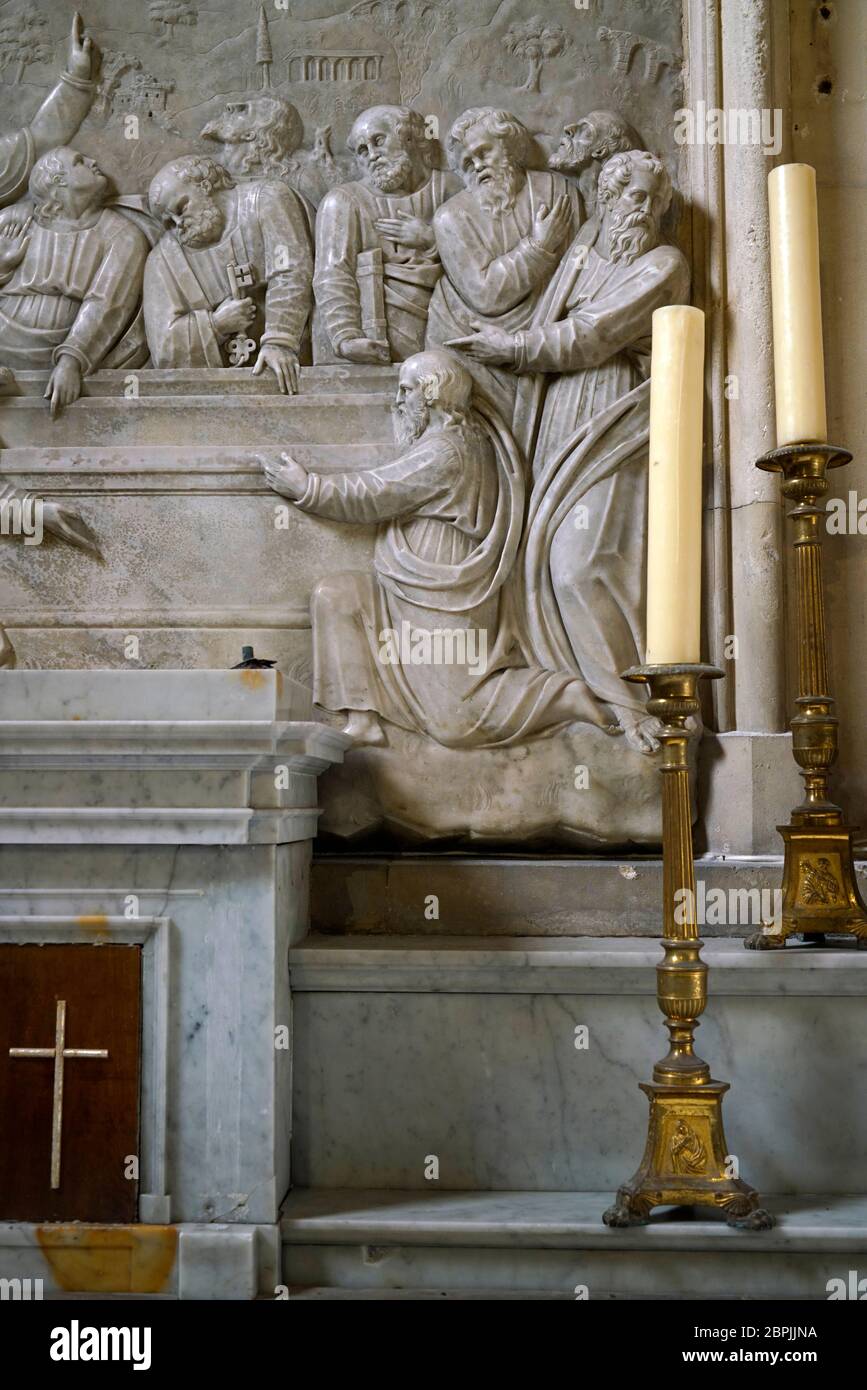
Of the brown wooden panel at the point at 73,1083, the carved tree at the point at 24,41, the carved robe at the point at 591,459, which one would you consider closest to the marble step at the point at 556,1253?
the brown wooden panel at the point at 73,1083

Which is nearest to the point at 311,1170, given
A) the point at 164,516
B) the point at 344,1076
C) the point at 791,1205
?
the point at 344,1076

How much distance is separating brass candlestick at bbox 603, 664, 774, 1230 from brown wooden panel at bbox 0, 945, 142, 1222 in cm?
113

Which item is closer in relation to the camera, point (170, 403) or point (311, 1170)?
point (311, 1170)

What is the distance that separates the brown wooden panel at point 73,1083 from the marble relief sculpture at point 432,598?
1125 mm

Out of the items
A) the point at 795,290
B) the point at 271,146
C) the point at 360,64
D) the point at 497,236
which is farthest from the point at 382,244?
the point at 795,290

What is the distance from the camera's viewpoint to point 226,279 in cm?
396

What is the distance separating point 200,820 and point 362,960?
570 mm

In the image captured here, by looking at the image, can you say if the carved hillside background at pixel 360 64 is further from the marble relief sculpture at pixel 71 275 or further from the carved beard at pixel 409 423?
the carved beard at pixel 409 423

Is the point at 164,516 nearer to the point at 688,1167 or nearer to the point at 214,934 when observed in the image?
the point at 214,934

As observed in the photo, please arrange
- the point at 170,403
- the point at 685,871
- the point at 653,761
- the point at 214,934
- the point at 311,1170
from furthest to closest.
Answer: the point at 170,403 → the point at 653,761 → the point at 311,1170 → the point at 214,934 → the point at 685,871

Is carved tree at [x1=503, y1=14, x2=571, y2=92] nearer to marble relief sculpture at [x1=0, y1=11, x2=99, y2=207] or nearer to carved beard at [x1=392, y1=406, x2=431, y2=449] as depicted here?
carved beard at [x1=392, y1=406, x2=431, y2=449]

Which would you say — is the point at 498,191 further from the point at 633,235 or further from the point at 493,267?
the point at 633,235

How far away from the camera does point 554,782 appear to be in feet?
11.9

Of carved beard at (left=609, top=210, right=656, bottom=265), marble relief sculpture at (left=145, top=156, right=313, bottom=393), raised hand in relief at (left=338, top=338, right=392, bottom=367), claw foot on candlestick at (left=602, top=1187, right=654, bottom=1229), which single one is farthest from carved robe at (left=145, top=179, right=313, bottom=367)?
claw foot on candlestick at (left=602, top=1187, right=654, bottom=1229)
